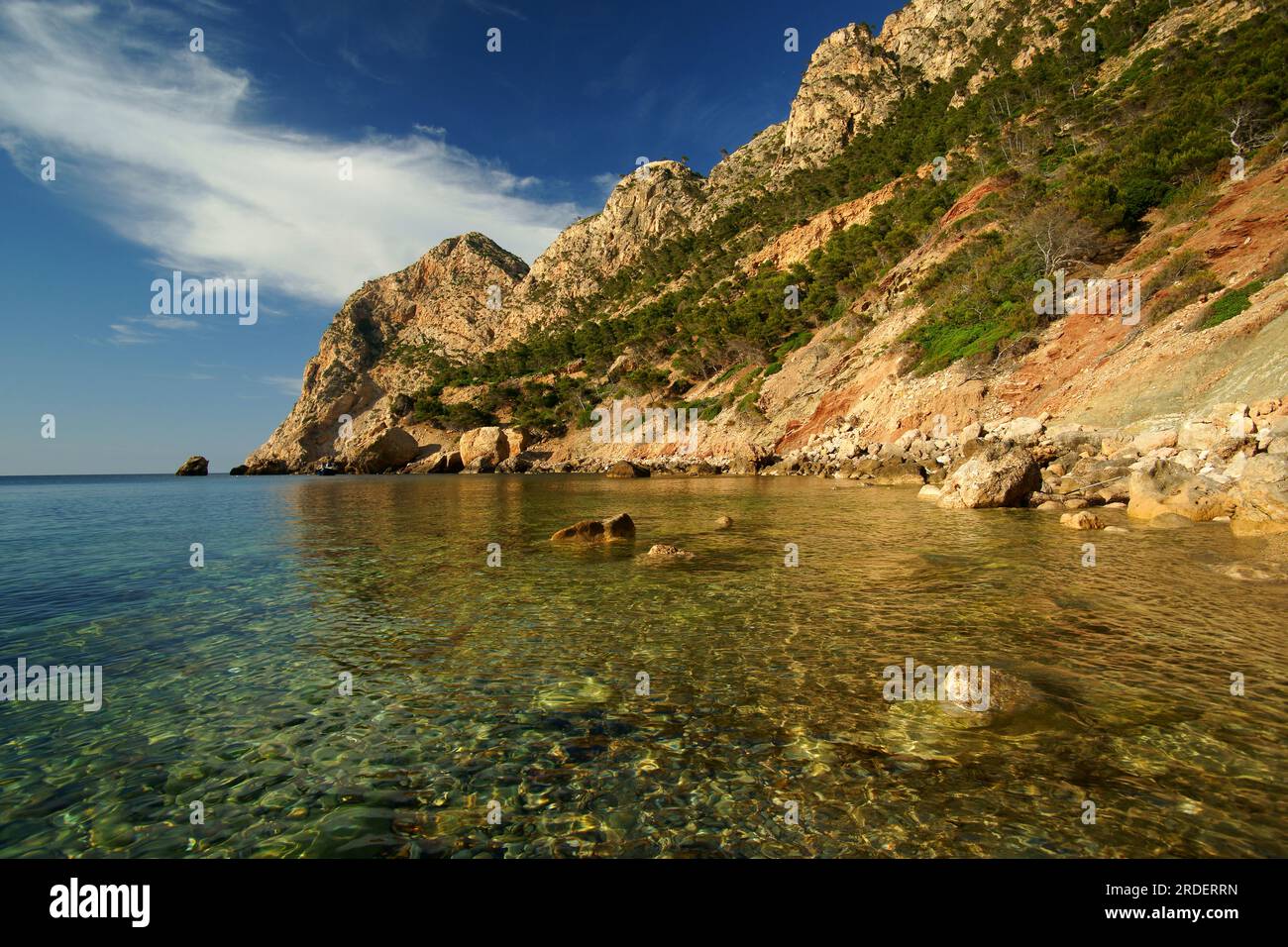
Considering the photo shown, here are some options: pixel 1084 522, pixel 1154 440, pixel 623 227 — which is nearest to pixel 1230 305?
pixel 1154 440

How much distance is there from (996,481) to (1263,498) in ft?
24.3

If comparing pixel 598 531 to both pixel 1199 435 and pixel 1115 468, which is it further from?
pixel 1199 435

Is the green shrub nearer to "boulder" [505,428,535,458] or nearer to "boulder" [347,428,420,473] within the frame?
"boulder" [505,428,535,458]

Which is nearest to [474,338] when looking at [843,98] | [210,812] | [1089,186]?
[843,98]

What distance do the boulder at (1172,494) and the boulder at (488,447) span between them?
8512 centimetres

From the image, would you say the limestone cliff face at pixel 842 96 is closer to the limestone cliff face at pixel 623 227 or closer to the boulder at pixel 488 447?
the limestone cliff face at pixel 623 227

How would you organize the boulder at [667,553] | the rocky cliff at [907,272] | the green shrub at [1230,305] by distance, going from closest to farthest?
1. the boulder at [667,553]
2. the green shrub at [1230,305]
3. the rocky cliff at [907,272]

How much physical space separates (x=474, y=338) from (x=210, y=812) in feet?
534

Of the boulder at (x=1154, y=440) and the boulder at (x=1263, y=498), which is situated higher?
the boulder at (x=1154, y=440)

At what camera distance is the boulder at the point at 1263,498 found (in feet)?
43.7

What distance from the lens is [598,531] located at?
55.7ft

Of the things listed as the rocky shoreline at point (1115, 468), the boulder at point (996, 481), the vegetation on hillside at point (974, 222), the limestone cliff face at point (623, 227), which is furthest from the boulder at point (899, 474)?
the limestone cliff face at point (623, 227)

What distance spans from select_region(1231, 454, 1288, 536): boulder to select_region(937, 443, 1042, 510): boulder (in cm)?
659
